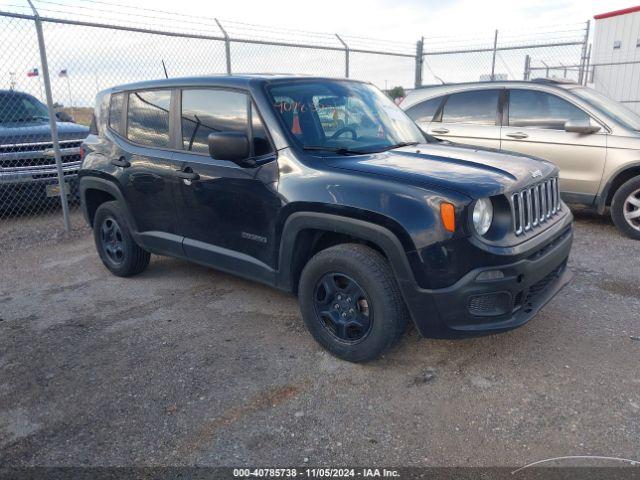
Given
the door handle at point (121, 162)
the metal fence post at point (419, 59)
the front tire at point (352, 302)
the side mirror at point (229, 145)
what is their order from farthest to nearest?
1. the metal fence post at point (419, 59)
2. the door handle at point (121, 162)
3. the side mirror at point (229, 145)
4. the front tire at point (352, 302)

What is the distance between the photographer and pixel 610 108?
6465 mm

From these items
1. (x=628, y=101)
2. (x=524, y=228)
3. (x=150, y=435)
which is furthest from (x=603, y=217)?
(x=628, y=101)

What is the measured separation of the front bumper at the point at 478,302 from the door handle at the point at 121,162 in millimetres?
2878

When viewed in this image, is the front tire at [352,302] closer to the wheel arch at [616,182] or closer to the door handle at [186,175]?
the door handle at [186,175]

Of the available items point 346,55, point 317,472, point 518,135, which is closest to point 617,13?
point 346,55

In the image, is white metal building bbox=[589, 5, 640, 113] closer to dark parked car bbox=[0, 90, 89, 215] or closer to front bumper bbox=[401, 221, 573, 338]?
dark parked car bbox=[0, 90, 89, 215]

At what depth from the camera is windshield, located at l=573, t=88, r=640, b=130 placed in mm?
6254

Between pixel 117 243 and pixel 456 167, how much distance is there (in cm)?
351

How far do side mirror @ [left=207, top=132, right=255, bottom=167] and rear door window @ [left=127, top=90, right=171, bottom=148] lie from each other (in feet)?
3.42

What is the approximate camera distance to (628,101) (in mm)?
14445

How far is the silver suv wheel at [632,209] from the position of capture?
19.7 feet

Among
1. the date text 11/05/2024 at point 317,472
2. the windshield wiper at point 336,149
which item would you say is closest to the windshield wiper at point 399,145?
the windshield wiper at point 336,149

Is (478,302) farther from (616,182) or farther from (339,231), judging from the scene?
(616,182)

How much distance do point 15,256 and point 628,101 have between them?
15126mm
